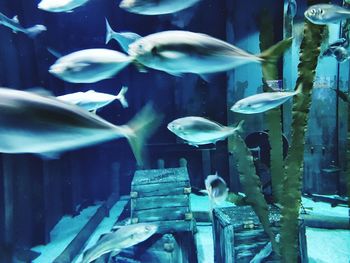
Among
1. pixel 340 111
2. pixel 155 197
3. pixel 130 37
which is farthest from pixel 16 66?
pixel 340 111

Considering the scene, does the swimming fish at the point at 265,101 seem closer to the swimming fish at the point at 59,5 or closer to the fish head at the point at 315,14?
the fish head at the point at 315,14

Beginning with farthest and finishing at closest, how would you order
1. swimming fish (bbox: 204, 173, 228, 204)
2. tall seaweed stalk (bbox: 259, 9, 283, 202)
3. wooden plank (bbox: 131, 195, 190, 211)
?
wooden plank (bbox: 131, 195, 190, 211) → tall seaweed stalk (bbox: 259, 9, 283, 202) → swimming fish (bbox: 204, 173, 228, 204)

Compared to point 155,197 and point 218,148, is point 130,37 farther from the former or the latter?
point 218,148

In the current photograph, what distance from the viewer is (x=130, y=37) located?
13.7 feet

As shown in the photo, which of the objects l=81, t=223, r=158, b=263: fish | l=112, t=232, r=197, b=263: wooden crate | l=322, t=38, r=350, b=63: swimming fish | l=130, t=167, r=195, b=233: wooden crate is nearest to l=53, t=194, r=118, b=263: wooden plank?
l=112, t=232, r=197, b=263: wooden crate

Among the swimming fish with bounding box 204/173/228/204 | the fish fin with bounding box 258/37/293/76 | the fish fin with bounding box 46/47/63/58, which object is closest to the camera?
the fish fin with bounding box 258/37/293/76

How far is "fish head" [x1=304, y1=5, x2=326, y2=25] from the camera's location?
2804mm

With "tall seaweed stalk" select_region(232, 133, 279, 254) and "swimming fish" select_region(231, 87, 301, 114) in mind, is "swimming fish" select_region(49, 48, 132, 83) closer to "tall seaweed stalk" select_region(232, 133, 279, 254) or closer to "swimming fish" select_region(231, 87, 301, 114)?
"swimming fish" select_region(231, 87, 301, 114)

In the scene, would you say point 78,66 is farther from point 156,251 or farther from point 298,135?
point 156,251

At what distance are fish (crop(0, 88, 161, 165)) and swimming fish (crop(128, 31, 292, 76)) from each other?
2.08ft

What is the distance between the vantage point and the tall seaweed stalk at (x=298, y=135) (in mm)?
2766

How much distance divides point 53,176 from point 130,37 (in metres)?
3.61

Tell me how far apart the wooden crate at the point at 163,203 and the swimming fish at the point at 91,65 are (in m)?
1.90

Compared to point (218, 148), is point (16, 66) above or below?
above
